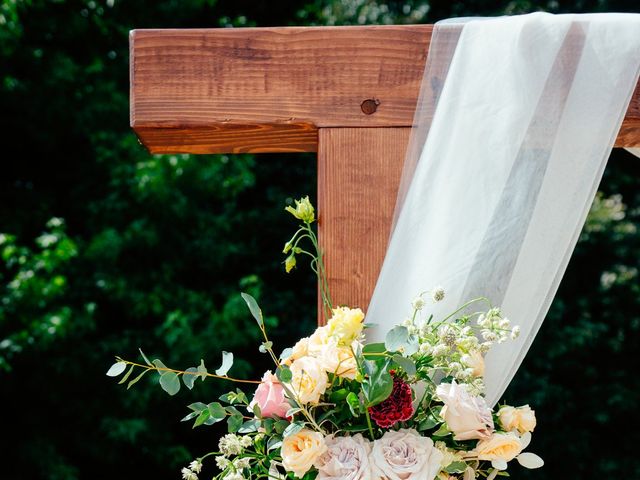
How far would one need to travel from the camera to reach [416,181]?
4.27 ft

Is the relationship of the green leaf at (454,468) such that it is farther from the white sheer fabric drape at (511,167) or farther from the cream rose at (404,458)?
the white sheer fabric drape at (511,167)

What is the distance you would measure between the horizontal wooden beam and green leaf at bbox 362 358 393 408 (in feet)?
1.39

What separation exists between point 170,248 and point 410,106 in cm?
349

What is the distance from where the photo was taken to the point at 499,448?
3.61ft

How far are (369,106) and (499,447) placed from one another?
1.80ft

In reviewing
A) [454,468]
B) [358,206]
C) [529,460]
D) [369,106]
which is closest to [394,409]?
[454,468]

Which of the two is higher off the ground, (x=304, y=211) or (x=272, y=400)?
(x=304, y=211)

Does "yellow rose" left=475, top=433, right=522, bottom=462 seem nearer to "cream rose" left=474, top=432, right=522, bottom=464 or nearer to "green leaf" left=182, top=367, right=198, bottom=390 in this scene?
"cream rose" left=474, top=432, right=522, bottom=464

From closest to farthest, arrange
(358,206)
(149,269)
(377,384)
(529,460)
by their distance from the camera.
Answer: (377,384), (529,460), (358,206), (149,269)

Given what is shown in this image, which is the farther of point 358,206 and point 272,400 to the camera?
point 358,206

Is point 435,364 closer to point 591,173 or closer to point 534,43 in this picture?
point 591,173

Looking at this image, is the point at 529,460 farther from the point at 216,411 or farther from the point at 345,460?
the point at 216,411

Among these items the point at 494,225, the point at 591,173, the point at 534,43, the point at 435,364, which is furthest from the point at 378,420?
the point at 534,43

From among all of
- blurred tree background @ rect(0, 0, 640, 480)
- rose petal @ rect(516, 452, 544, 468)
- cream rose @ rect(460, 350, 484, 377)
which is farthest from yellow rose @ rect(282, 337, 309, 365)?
blurred tree background @ rect(0, 0, 640, 480)
